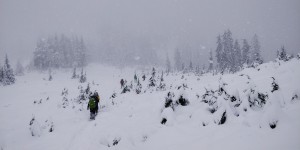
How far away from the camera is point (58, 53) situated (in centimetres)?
8162

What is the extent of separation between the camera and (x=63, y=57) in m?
85.5

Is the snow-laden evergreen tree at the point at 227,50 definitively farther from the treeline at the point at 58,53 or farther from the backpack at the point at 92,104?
the treeline at the point at 58,53

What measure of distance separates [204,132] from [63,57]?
8662cm

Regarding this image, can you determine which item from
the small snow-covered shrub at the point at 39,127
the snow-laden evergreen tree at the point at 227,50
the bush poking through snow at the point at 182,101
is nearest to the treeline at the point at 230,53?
the snow-laden evergreen tree at the point at 227,50

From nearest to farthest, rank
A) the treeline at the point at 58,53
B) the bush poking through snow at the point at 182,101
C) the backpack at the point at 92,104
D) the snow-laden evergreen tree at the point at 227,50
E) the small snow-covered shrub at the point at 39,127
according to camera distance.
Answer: the bush poking through snow at the point at 182,101
the small snow-covered shrub at the point at 39,127
the backpack at the point at 92,104
the snow-laden evergreen tree at the point at 227,50
the treeline at the point at 58,53

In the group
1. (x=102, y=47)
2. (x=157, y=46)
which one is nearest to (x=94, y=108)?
(x=102, y=47)

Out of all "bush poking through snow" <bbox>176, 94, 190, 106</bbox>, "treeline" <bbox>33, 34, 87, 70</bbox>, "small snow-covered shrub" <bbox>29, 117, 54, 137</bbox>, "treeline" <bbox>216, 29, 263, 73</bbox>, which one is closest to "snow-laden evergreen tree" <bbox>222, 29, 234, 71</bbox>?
"treeline" <bbox>216, 29, 263, 73</bbox>

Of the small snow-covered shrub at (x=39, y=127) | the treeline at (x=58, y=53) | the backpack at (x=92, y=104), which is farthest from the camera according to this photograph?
the treeline at (x=58, y=53)

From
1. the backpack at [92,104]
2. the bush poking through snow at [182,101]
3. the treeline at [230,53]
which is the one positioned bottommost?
the backpack at [92,104]

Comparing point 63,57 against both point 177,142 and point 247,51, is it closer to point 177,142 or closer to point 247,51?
point 247,51

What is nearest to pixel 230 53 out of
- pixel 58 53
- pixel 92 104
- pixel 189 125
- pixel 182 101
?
pixel 182 101

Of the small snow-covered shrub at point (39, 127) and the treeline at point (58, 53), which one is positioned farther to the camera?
the treeline at point (58, 53)

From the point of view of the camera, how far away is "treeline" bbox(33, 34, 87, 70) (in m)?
75.1

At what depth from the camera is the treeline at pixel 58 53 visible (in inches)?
2955
